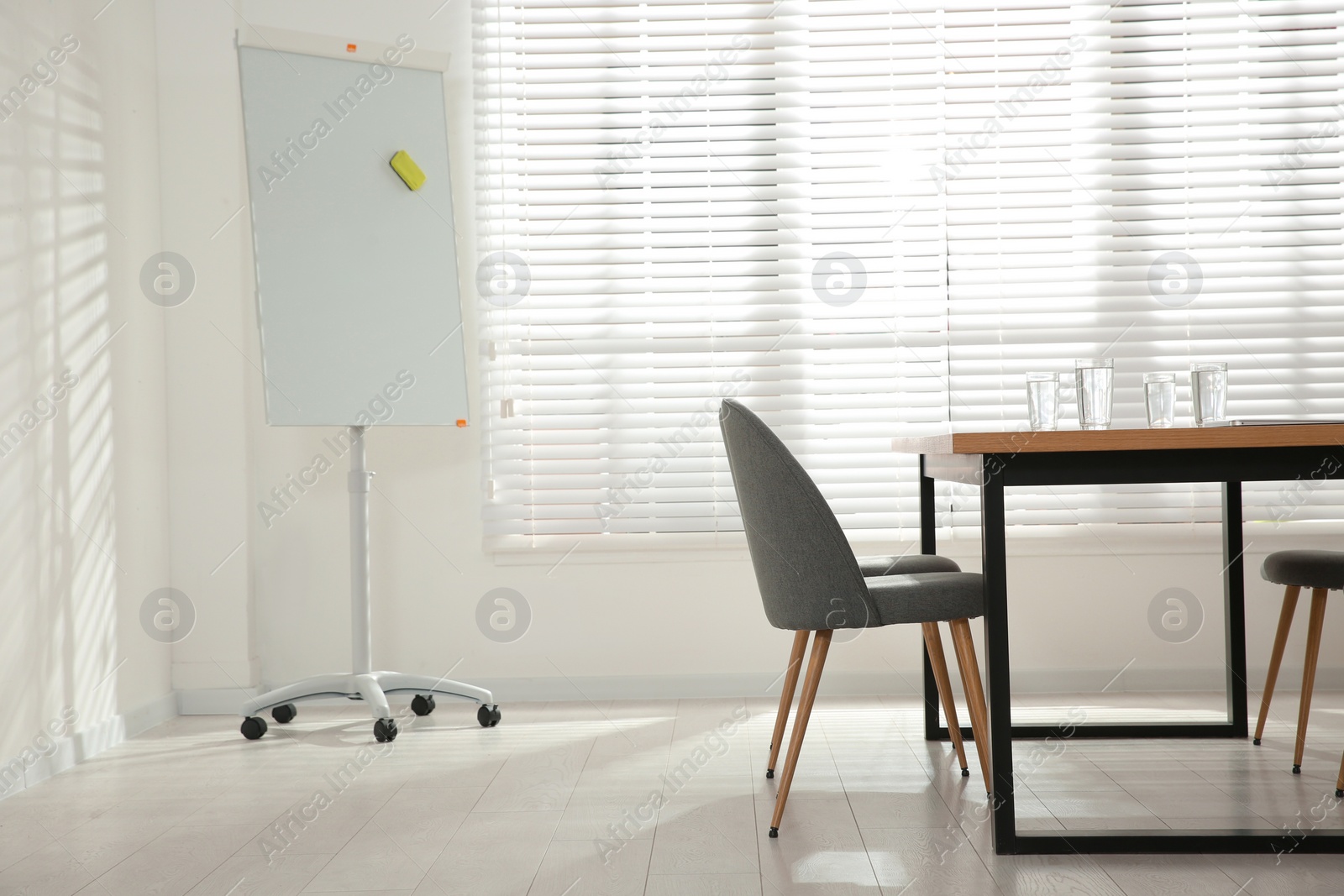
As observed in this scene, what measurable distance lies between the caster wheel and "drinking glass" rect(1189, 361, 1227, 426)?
2499mm

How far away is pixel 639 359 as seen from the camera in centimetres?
327

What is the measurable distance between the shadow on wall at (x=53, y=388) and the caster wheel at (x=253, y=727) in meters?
0.38

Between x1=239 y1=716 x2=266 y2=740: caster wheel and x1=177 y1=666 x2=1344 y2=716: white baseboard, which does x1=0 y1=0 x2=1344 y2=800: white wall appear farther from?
x1=239 y1=716 x2=266 y2=740: caster wheel

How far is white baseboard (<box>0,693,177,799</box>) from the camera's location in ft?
7.96

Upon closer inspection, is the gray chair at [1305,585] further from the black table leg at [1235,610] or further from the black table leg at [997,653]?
the black table leg at [997,653]

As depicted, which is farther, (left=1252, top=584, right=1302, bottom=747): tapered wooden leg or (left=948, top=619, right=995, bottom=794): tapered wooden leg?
(left=1252, top=584, right=1302, bottom=747): tapered wooden leg

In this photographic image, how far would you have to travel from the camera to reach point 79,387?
2721 mm

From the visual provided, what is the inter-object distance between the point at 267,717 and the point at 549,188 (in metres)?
1.90

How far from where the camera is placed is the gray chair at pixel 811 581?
6.27 ft

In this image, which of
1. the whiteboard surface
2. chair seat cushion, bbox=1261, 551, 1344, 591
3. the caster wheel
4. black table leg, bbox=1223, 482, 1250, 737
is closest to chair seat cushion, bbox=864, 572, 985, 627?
chair seat cushion, bbox=1261, 551, 1344, 591

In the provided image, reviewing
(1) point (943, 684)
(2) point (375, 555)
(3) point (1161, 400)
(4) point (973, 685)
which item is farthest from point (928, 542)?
(2) point (375, 555)

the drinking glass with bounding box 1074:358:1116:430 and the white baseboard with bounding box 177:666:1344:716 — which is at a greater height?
the drinking glass with bounding box 1074:358:1116:430

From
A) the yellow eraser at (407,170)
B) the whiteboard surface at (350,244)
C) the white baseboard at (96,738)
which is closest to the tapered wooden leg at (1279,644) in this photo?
the whiteboard surface at (350,244)

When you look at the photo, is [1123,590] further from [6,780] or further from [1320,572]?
[6,780]
